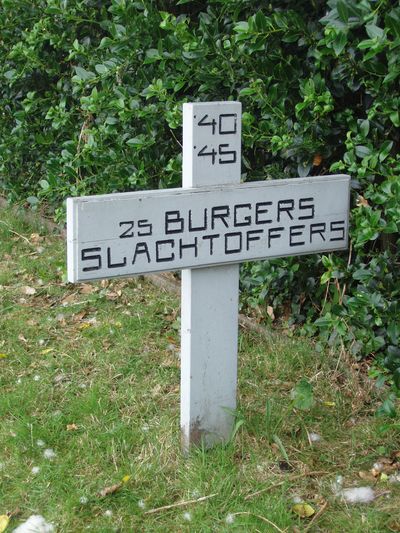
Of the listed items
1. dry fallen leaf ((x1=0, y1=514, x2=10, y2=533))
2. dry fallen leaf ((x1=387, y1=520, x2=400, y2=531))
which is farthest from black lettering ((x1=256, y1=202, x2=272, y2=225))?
dry fallen leaf ((x1=0, y1=514, x2=10, y2=533))

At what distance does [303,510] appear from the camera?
10.2ft

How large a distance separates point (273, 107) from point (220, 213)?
998 millimetres

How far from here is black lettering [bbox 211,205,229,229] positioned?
126 inches

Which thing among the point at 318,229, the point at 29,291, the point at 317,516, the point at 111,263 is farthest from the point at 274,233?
the point at 29,291

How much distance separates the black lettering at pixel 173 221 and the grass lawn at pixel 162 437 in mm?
823

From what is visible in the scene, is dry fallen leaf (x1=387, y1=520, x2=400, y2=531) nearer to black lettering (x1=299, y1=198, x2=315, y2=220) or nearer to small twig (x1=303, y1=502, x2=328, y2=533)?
small twig (x1=303, y1=502, x2=328, y2=533)

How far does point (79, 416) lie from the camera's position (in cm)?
383

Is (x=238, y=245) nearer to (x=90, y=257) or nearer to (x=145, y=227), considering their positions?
(x=145, y=227)

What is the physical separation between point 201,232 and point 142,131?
6.45ft

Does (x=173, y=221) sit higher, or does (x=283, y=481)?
(x=173, y=221)

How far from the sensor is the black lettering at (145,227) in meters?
3.09

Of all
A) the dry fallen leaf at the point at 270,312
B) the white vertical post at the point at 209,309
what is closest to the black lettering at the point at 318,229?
the white vertical post at the point at 209,309

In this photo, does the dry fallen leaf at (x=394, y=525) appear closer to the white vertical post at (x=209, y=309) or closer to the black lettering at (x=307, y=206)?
the white vertical post at (x=209, y=309)

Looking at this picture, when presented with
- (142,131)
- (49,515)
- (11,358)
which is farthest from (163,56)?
(49,515)
